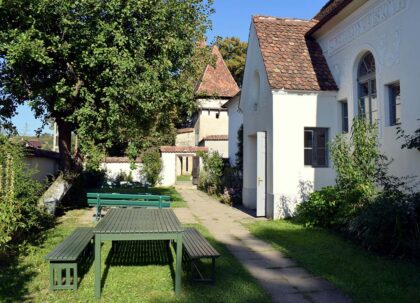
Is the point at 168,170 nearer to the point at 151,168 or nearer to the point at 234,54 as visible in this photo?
the point at 151,168

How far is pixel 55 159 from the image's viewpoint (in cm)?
1938

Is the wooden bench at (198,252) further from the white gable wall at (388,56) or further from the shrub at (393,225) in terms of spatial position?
the white gable wall at (388,56)

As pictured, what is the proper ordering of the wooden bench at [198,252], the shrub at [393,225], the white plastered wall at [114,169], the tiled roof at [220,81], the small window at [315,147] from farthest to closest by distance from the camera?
the tiled roof at [220,81]
the white plastered wall at [114,169]
the small window at [315,147]
the shrub at [393,225]
the wooden bench at [198,252]

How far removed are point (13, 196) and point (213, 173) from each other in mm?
14624

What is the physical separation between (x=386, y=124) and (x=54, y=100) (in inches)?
370

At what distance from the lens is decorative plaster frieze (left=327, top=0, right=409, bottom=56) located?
929 centimetres

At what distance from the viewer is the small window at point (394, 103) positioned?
31.4ft

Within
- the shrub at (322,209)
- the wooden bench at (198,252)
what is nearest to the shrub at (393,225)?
the shrub at (322,209)

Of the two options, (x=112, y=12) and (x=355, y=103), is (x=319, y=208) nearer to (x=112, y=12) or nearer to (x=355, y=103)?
(x=355, y=103)

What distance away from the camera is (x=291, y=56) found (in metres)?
12.6

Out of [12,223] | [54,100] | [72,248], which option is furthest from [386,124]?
[54,100]

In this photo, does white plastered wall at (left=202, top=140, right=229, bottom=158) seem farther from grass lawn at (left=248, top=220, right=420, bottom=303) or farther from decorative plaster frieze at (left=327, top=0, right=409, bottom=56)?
grass lawn at (left=248, top=220, right=420, bottom=303)

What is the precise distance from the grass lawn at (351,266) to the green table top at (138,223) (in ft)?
8.13

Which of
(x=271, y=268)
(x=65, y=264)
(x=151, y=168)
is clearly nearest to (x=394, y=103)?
(x=271, y=268)
